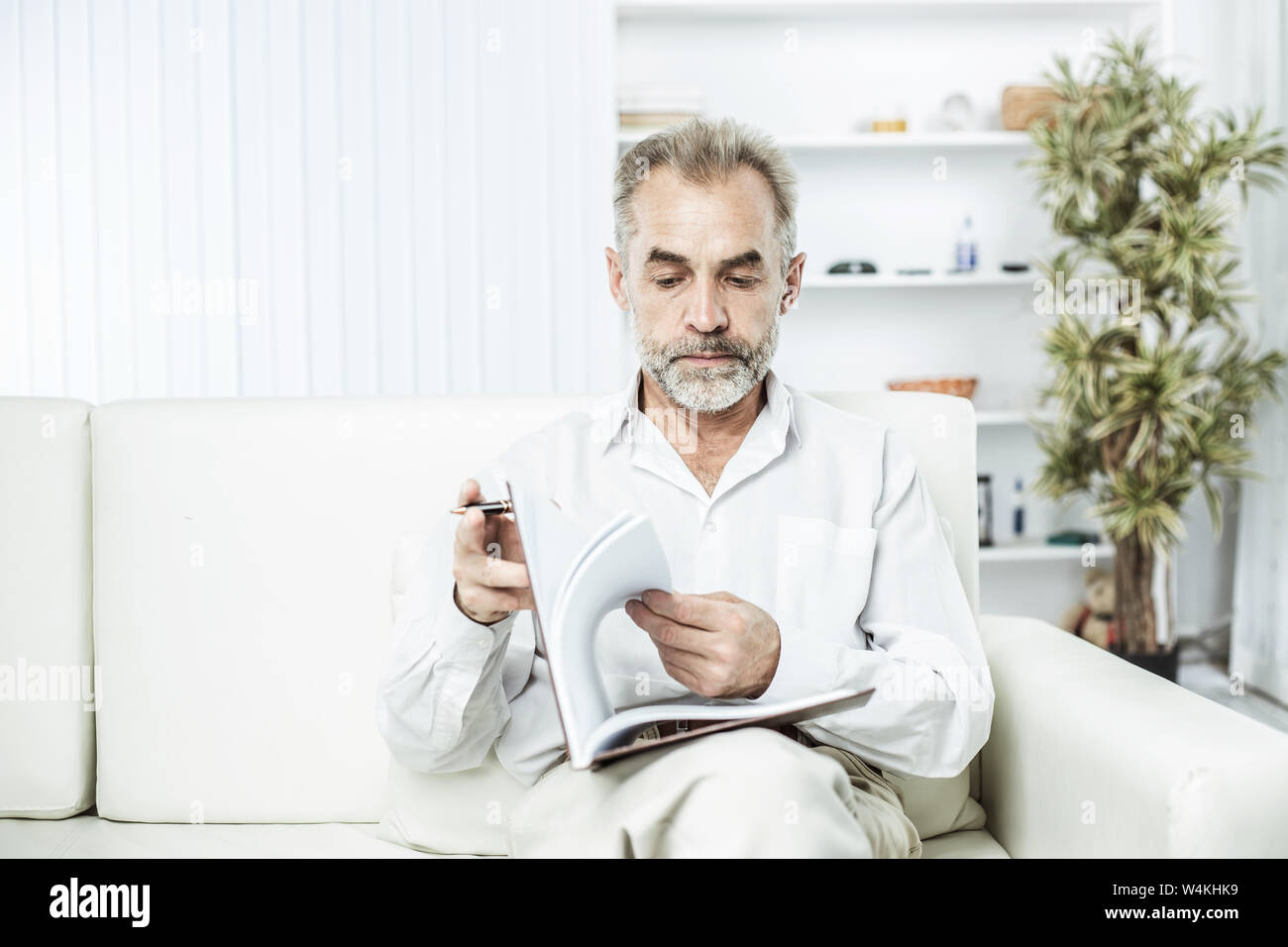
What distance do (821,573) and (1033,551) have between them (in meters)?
2.25

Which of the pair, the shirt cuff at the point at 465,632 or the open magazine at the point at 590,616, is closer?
the open magazine at the point at 590,616

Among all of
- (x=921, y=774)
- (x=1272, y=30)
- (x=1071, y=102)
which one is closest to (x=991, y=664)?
(x=921, y=774)

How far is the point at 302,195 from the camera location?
124 inches

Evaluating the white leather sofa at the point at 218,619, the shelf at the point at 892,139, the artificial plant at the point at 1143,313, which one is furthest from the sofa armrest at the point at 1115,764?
the shelf at the point at 892,139

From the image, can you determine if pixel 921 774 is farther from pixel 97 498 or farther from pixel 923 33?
pixel 923 33

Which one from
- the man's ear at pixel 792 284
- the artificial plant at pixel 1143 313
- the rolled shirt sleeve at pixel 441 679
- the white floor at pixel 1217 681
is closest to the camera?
the rolled shirt sleeve at pixel 441 679

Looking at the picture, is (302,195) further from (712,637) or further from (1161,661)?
(1161,661)

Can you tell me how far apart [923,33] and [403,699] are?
3120 millimetres

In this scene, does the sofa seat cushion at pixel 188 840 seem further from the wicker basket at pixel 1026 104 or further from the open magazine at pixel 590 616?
the wicker basket at pixel 1026 104

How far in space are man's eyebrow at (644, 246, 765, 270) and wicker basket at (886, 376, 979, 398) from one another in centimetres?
198

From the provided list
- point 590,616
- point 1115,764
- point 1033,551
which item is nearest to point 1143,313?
point 1033,551

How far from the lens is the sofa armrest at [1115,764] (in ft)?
2.85

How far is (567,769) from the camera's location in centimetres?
102

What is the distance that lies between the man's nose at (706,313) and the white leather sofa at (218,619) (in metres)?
0.25
